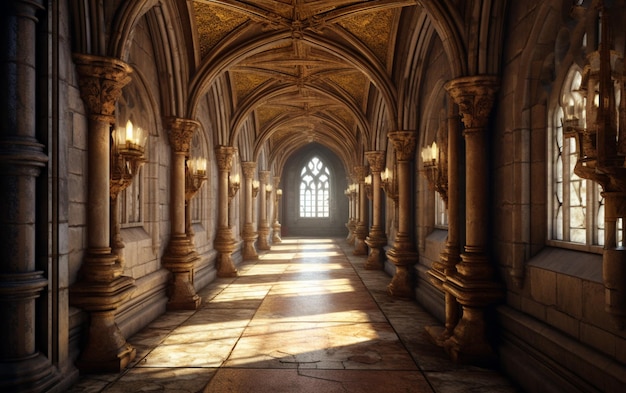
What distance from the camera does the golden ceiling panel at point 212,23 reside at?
842 centimetres

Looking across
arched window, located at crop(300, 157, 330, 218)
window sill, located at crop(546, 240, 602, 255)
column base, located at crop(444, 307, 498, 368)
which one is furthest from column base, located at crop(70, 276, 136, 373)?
arched window, located at crop(300, 157, 330, 218)

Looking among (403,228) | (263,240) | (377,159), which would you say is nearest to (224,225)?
(377,159)

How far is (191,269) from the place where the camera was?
8.30 metres

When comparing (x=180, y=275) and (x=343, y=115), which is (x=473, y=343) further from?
(x=343, y=115)

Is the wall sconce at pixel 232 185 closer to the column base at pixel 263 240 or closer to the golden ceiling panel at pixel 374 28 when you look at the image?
the golden ceiling panel at pixel 374 28

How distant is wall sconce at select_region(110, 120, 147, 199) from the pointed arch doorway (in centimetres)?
2403

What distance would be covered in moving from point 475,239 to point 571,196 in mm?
1294

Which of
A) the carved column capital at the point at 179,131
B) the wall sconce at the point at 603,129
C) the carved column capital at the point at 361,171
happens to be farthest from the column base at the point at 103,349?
the carved column capital at the point at 361,171

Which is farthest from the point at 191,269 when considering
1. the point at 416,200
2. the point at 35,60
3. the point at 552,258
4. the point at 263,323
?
the point at 552,258

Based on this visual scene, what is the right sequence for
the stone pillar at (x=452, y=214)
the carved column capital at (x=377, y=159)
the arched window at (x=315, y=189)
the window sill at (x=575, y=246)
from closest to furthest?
1. the window sill at (x=575, y=246)
2. the stone pillar at (x=452, y=214)
3. the carved column capital at (x=377, y=159)
4. the arched window at (x=315, y=189)

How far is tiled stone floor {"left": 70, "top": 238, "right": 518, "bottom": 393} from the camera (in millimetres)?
4430

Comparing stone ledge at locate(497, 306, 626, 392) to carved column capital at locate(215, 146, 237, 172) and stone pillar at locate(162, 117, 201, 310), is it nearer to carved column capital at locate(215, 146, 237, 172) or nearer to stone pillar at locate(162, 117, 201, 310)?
stone pillar at locate(162, 117, 201, 310)

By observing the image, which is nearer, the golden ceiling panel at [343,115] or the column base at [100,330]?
the column base at [100,330]

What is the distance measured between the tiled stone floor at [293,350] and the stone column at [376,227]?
327 centimetres
